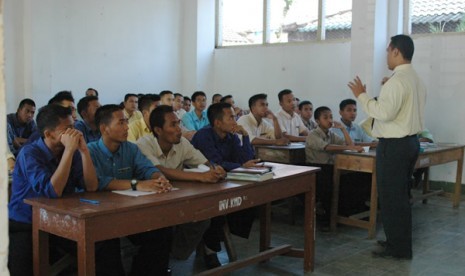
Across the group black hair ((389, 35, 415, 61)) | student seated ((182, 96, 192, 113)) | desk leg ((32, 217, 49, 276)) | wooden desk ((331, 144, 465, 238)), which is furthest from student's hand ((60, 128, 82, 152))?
student seated ((182, 96, 192, 113))

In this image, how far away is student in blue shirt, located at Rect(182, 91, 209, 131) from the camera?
285 inches

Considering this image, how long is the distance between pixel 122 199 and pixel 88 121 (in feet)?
7.61

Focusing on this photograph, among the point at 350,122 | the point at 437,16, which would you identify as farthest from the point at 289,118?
the point at 437,16

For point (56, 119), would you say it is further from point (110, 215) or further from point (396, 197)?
point (396, 197)

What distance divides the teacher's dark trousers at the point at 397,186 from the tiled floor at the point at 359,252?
0.17 meters

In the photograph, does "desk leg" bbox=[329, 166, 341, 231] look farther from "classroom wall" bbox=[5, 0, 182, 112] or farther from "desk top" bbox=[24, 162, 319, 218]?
"classroom wall" bbox=[5, 0, 182, 112]

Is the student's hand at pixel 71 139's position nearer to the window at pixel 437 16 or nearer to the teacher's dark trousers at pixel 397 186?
the teacher's dark trousers at pixel 397 186

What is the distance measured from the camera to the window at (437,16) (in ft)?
22.4

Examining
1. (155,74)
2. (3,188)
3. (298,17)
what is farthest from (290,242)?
(155,74)

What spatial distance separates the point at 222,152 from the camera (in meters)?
4.03

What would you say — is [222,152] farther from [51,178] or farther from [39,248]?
[39,248]

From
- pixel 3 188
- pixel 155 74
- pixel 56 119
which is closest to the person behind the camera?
pixel 3 188

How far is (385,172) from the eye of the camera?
388cm

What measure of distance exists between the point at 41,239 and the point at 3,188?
147 centimetres
